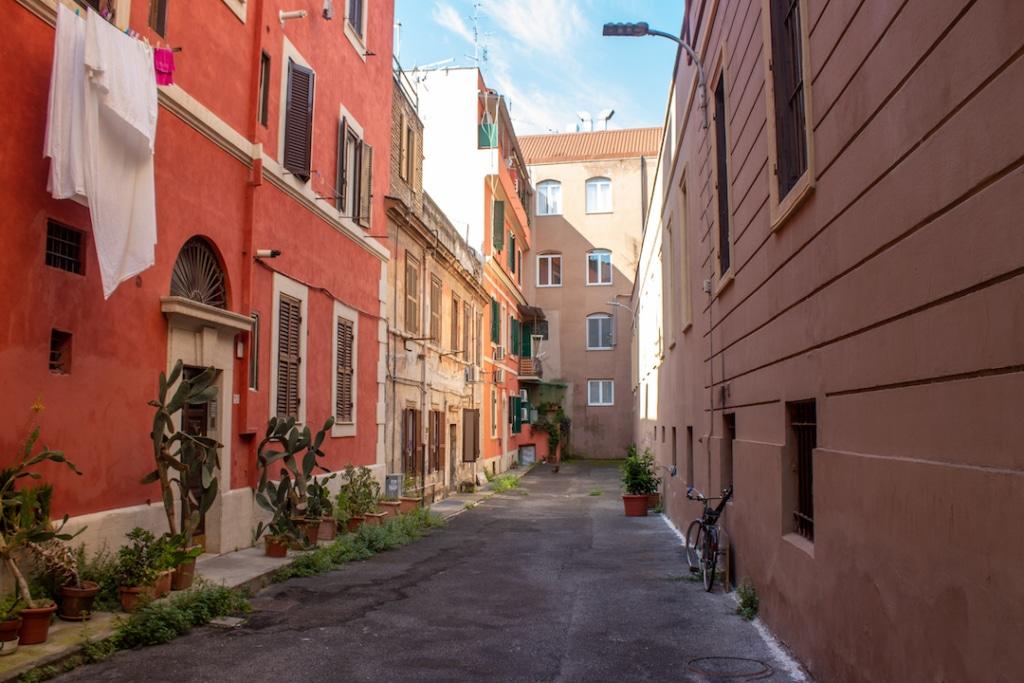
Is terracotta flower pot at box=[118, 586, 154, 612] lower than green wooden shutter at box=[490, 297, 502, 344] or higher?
lower

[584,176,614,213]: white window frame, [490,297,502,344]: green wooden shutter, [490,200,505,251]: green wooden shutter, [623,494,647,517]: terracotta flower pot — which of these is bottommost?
[623,494,647,517]: terracotta flower pot

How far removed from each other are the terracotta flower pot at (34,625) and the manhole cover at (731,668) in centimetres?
438

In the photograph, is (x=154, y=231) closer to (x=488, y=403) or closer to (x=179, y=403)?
(x=179, y=403)

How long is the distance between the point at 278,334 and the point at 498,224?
18009 millimetres

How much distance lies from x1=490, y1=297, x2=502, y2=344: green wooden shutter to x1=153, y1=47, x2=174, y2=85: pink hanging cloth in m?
20.5

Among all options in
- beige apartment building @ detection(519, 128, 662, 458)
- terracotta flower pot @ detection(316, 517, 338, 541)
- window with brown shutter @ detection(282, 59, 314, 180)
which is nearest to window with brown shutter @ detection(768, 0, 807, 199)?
window with brown shutter @ detection(282, 59, 314, 180)

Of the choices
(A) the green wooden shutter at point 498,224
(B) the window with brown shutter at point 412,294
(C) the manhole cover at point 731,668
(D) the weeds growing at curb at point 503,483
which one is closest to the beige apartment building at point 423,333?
(B) the window with brown shutter at point 412,294

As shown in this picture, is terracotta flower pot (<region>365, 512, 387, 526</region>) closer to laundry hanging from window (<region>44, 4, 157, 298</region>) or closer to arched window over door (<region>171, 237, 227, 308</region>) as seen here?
arched window over door (<region>171, 237, 227, 308</region>)

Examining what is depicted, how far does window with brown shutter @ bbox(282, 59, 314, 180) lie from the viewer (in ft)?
38.3

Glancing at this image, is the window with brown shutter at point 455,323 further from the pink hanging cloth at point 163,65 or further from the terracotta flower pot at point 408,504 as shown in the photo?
the pink hanging cloth at point 163,65

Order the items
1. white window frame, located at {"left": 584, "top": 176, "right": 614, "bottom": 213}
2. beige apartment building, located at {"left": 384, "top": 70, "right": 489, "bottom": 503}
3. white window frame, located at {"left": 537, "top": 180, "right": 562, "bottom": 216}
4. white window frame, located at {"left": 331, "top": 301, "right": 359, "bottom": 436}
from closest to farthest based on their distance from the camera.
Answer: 1. white window frame, located at {"left": 331, "top": 301, "right": 359, "bottom": 436}
2. beige apartment building, located at {"left": 384, "top": 70, "right": 489, "bottom": 503}
3. white window frame, located at {"left": 584, "top": 176, "right": 614, "bottom": 213}
4. white window frame, located at {"left": 537, "top": 180, "right": 562, "bottom": 216}

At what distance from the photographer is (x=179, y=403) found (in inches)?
303

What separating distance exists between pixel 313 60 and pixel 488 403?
16441 millimetres

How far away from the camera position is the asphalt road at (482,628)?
225 inches
